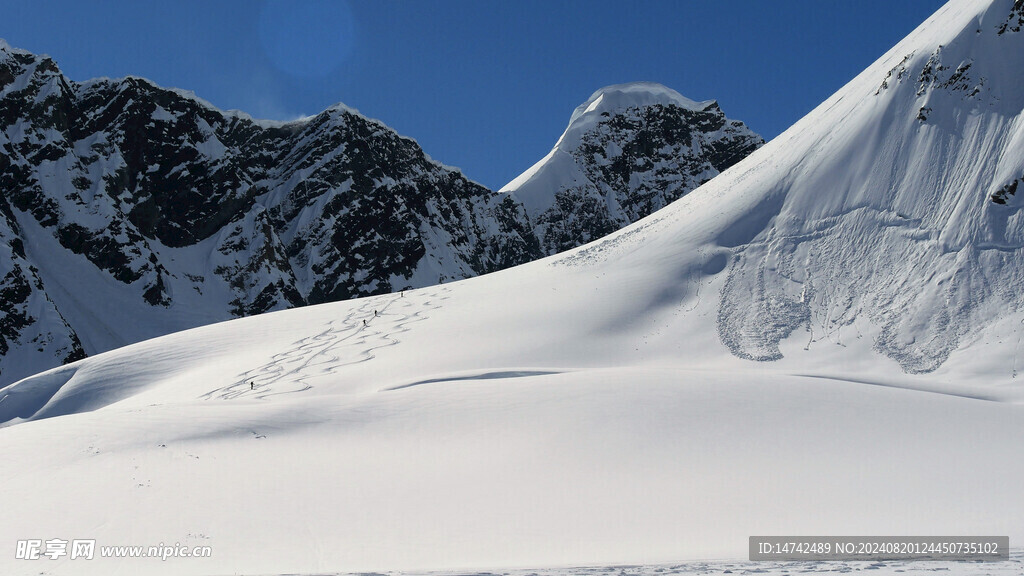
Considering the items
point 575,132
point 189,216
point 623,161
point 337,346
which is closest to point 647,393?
point 337,346

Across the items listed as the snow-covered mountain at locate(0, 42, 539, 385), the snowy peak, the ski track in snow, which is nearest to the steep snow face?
the ski track in snow

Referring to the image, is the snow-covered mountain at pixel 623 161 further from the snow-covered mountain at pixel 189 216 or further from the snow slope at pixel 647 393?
the snow slope at pixel 647 393

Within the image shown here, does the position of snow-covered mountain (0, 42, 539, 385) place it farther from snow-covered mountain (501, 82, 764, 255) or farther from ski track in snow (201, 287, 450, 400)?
ski track in snow (201, 287, 450, 400)

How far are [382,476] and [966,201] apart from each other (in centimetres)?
2080

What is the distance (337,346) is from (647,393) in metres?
14.5

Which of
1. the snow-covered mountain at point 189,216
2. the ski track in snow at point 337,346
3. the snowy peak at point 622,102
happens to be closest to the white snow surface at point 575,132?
the snowy peak at point 622,102

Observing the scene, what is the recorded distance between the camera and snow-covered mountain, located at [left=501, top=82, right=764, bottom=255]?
164 metres

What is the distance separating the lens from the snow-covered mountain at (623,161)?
16400 centimetres

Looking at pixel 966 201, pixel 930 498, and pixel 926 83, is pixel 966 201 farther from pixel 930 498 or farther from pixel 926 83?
pixel 930 498

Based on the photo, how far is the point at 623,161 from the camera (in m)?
178

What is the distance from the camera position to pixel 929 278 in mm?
22859

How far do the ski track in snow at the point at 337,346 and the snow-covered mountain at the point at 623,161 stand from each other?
406 ft

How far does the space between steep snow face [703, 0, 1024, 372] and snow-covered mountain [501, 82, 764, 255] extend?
126687mm

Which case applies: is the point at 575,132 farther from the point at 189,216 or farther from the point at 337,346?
the point at 337,346
